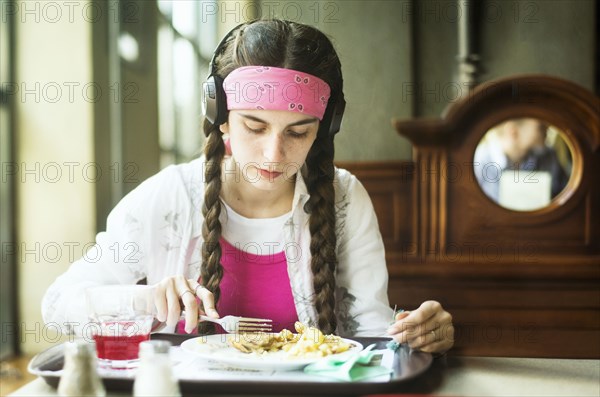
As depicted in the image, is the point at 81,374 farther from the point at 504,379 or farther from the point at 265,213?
the point at 265,213

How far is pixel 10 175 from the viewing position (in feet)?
7.89

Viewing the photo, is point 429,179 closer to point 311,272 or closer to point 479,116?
point 479,116

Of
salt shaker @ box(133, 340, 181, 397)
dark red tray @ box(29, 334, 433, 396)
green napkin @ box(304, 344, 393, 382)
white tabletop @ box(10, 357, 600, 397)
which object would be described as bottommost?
white tabletop @ box(10, 357, 600, 397)

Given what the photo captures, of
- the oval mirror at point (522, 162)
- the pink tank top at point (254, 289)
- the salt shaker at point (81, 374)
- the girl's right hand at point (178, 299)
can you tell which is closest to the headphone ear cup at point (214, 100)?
the pink tank top at point (254, 289)

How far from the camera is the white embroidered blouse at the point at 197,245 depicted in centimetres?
145

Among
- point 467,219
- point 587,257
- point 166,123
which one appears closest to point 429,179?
point 467,219

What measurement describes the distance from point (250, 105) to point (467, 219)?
1314 millimetres

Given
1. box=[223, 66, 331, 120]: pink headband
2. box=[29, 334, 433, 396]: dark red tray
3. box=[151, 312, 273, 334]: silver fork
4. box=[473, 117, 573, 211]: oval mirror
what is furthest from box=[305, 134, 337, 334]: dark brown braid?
box=[473, 117, 573, 211]: oval mirror

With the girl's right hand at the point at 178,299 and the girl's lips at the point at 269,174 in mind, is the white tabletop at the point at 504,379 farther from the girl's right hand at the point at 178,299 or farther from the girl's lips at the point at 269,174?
the girl's lips at the point at 269,174

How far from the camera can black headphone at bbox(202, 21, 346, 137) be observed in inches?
56.6

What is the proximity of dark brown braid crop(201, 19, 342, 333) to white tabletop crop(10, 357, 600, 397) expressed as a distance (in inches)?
17.3

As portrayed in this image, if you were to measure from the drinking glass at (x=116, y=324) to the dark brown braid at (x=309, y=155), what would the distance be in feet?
1.32

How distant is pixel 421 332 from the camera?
1111 millimetres

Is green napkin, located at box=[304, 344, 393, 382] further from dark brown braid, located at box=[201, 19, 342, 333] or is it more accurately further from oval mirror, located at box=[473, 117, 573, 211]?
oval mirror, located at box=[473, 117, 573, 211]
